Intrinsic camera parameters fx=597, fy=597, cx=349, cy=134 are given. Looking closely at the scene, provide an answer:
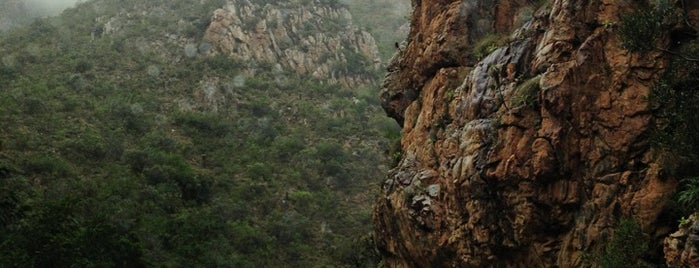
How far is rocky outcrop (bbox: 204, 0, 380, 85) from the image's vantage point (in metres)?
57.4

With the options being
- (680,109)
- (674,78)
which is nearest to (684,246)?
(680,109)

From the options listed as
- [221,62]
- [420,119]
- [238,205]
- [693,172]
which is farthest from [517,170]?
[221,62]

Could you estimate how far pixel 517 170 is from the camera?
15.2 metres

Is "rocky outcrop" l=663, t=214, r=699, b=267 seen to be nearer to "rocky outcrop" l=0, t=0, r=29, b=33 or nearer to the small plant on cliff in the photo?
Answer: the small plant on cliff

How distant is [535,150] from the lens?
1498cm

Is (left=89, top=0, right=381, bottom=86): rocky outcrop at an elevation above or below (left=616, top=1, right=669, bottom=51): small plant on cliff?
below

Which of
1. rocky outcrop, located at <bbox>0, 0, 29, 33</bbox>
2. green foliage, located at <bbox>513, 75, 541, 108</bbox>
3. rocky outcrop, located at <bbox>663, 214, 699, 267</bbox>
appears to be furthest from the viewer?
rocky outcrop, located at <bbox>0, 0, 29, 33</bbox>

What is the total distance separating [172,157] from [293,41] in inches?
1092

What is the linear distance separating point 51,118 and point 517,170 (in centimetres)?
3066

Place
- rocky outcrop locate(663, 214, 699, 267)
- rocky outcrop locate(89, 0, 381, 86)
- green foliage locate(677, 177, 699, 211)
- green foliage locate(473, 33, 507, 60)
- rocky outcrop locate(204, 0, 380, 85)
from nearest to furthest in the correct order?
rocky outcrop locate(663, 214, 699, 267) → green foliage locate(677, 177, 699, 211) → green foliage locate(473, 33, 507, 60) → rocky outcrop locate(89, 0, 381, 86) → rocky outcrop locate(204, 0, 380, 85)

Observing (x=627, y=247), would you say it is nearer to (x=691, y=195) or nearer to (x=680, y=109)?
(x=691, y=195)

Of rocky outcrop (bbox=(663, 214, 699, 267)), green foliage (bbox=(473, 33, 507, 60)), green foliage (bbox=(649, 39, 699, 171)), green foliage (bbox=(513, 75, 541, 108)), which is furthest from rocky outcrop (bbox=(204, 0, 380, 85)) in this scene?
rocky outcrop (bbox=(663, 214, 699, 267))

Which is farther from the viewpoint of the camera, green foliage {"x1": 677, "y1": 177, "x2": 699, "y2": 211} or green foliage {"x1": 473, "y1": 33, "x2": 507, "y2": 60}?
green foliage {"x1": 473, "y1": 33, "x2": 507, "y2": 60}

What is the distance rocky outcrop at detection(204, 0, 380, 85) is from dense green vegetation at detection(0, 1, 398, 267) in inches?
80.8
